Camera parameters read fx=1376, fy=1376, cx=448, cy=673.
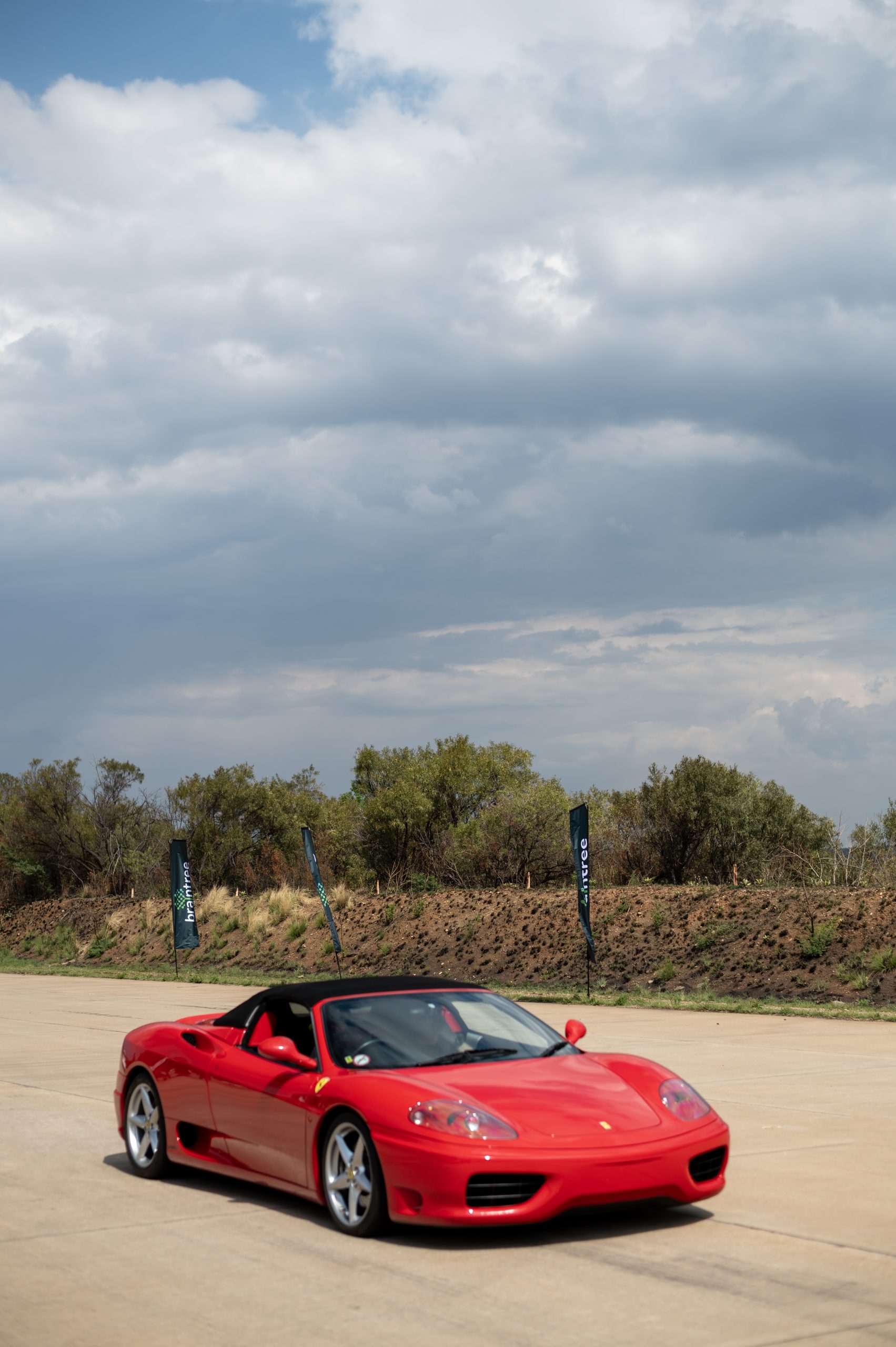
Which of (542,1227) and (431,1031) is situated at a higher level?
(431,1031)

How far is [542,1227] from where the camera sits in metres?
6.54

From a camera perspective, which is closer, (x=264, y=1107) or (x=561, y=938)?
(x=264, y=1107)

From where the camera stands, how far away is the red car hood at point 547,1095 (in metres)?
6.22

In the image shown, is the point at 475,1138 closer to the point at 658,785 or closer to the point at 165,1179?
the point at 165,1179

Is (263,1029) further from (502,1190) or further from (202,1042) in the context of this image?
(502,1190)

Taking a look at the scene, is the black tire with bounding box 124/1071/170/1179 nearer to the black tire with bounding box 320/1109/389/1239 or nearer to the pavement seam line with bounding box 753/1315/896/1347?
the black tire with bounding box 320/1109/389/1239

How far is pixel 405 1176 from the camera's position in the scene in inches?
241

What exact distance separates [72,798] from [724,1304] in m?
55.2

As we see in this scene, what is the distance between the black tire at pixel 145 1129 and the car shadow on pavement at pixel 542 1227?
810 mm

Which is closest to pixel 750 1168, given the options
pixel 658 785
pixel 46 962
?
pixel 658 785

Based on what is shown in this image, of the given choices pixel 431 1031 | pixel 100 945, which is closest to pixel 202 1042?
pixel 431 1031

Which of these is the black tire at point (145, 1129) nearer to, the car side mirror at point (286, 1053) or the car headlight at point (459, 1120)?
the car side mirror at point (286, 1053)

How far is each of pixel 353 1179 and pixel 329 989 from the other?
126 centimetres

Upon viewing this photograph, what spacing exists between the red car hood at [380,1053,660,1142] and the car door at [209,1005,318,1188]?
61cm
